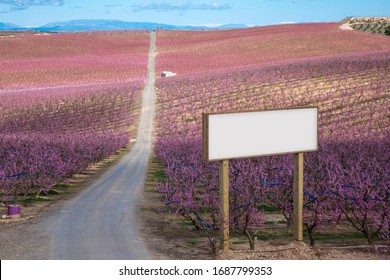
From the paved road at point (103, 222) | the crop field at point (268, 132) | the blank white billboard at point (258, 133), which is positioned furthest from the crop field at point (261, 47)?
the blank white billboard at point (258, 133)

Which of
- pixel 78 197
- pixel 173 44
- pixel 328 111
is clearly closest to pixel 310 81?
pixel 328 111

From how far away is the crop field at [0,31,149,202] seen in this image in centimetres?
2789

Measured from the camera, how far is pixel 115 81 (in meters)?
89.4

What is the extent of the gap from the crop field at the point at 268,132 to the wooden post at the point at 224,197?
0.51 meters

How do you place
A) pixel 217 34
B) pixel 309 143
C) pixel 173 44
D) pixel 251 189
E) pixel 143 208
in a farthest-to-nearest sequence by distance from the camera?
pixel 217 34 < pixel 173 44 < pixel 143 208 < pixel 251 189 < pixel 309 143

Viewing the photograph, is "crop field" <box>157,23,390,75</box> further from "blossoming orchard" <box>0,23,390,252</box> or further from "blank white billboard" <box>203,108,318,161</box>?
"blank white billboard" <box>203,108,318,161</box>

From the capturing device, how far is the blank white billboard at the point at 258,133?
13555 mm

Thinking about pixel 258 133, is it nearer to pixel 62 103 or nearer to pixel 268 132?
pixel 268 132

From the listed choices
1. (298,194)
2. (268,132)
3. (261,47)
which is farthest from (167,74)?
(268,132)

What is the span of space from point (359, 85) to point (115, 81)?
3986 centimetres

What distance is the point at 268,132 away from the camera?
14242 mm

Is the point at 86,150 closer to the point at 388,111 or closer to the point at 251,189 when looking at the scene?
the point at 251,189

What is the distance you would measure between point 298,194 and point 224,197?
2009 millimetres

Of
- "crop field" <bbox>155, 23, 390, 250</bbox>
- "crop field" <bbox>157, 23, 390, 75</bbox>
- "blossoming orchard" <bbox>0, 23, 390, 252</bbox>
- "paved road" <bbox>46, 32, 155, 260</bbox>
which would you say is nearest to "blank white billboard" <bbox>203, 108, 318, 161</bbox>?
"blossoming orchard" <bbox>0, 23, 390, 252</bbox>
